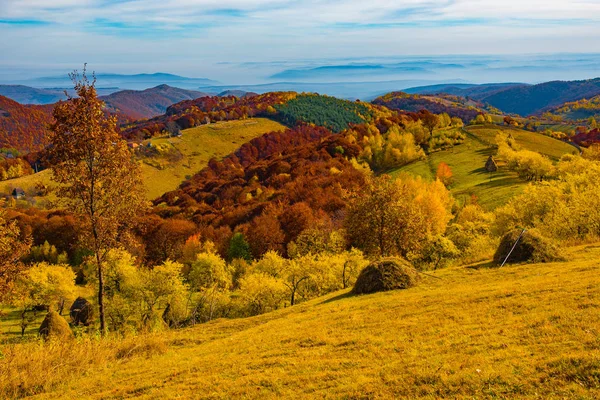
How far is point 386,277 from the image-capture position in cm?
2442

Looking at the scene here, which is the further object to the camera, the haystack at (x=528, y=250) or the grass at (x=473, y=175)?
the grass at (x=473, y=175)

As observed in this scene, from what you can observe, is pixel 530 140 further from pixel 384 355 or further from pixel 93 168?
pixel 93 168

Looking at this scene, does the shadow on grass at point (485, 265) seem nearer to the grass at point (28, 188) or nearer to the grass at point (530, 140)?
the grass at point (530, 140)

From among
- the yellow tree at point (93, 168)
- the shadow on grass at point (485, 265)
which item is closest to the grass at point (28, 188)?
the yellow tree at point (93, 168)

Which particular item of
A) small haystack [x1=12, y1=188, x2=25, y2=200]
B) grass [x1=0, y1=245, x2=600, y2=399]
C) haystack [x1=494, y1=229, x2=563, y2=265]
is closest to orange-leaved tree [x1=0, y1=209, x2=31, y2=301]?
grass [x1=0, y1=245, x2=600, y2=399]

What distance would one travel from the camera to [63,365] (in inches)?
598

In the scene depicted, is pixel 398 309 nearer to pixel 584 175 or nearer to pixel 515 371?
pixel 515 371

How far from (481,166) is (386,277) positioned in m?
102

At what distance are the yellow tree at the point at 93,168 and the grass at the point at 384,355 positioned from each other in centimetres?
661

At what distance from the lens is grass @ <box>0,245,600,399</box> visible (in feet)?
34.2

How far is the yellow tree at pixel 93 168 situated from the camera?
19.8 meters

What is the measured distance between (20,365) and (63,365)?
1.45 metres

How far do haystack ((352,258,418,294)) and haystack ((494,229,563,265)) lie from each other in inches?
264

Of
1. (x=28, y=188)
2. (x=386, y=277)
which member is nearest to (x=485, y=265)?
(x=386, y=277)
